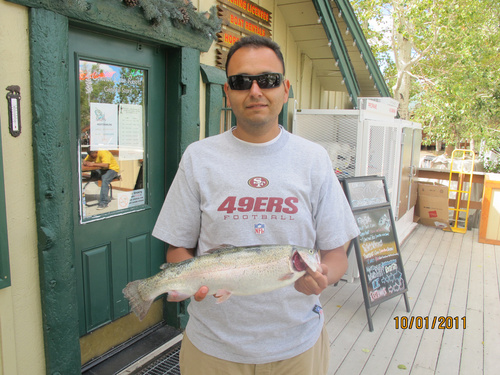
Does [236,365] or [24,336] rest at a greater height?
[236,365]

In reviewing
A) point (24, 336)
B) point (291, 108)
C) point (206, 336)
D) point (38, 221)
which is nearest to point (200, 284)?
point (206, 336)

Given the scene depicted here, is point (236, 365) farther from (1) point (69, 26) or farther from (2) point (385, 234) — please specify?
(2) point (385, 234)

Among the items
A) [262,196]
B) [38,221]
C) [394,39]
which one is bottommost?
[38,221]

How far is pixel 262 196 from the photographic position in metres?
1.46

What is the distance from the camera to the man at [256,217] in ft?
4.79

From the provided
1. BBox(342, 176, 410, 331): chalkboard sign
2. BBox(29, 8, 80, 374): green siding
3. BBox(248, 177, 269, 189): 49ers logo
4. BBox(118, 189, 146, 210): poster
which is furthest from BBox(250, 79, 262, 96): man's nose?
BBox(342, 176, 410, 331): chalkboard sign

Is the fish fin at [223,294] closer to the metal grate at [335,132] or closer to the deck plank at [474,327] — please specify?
the deck plank at [474,327]

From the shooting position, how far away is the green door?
2.81 m

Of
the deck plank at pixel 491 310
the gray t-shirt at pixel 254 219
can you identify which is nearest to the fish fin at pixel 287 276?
the gray t-shirt at pixel 254 219

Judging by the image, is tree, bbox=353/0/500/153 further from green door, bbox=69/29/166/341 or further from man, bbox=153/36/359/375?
man, bbox=153/36/359/375

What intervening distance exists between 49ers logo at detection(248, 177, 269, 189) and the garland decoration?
1.95m

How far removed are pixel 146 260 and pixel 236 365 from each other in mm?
2165

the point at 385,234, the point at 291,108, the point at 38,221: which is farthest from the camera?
Answer: the point at 291,108
